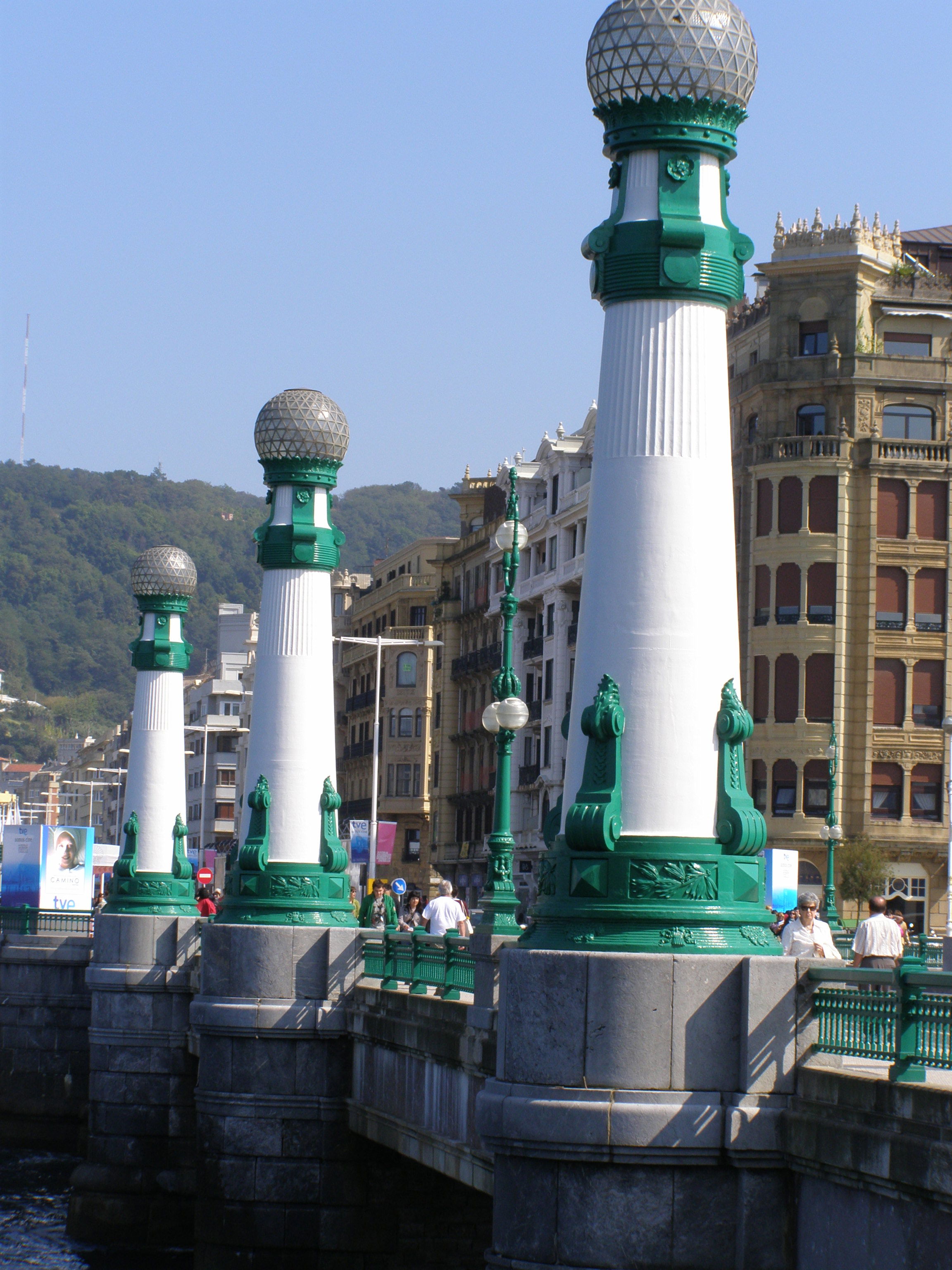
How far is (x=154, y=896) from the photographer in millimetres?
32875

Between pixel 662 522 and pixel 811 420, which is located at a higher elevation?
pixel 811 420

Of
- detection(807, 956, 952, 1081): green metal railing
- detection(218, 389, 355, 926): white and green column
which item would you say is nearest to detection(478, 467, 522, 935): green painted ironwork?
detection(218, 389, 355, 926): white and green column

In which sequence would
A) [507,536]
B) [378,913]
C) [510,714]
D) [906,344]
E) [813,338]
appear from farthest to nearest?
[813,338]
[906,344]
[378,913]
[507,536]
[510,714]

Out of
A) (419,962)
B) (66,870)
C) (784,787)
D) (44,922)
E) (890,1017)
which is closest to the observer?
(890,1017)

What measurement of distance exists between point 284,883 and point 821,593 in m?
38.6

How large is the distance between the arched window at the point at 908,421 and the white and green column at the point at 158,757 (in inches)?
1174

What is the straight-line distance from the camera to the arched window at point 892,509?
6094 centimetres

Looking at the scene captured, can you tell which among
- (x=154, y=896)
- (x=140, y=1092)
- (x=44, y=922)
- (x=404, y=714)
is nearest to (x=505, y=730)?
(x=140, y=1092)

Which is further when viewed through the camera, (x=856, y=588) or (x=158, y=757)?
(x=856, y=588)

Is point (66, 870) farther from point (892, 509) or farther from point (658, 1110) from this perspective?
point (658, 1110)

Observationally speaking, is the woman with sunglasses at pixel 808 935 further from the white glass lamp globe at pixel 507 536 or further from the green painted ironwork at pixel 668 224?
the green painted ironwork at pixel 668 224

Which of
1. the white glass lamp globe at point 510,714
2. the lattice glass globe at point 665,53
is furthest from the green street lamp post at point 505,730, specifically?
the lattice glass globe at point 665,53

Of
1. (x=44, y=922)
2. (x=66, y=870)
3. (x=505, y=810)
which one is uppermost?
(x=505, y=810)

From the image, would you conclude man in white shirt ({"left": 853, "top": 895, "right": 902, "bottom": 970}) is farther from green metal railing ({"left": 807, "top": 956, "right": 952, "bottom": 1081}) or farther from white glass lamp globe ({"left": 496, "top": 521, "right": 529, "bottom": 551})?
white glass lamp globe ({"left": 496, "top": 521, "right": 529, "bottom": 551})
